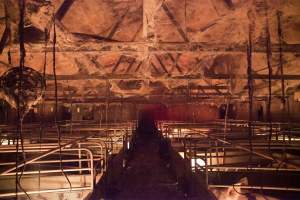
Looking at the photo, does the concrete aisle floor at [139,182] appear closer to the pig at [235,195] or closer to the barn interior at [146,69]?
the barn interior at [146,69]

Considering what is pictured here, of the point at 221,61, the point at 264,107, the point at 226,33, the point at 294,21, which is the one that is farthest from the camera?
the point at 264,107

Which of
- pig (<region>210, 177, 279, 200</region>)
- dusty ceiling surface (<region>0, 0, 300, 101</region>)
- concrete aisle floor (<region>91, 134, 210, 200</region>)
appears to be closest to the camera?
pig (<region>210, 177, 279, 200</region>)

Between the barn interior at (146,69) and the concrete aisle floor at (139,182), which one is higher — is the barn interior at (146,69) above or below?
above

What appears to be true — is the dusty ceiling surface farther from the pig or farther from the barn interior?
the pig

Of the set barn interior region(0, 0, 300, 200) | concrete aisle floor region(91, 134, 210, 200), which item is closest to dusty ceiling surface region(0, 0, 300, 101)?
barn interior region(0, 0, 300, 200)

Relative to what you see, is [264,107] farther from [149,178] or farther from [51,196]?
[51,196]

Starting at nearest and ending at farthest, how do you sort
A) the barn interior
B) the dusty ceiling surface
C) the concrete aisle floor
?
the barn interior, the dusty ceiling surface, the concrete aisle floor

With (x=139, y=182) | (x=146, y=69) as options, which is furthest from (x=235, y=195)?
(x=146, y=69)

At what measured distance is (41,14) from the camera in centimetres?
609

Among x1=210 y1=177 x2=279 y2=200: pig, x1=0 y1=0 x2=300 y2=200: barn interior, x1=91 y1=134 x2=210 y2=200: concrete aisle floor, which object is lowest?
x1=91 y1=134 x2=210 y2=200: concrete aisle floor

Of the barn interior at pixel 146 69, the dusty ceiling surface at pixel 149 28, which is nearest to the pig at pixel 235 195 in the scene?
the barn interior at pixel 146 69

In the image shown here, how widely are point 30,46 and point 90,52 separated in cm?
135

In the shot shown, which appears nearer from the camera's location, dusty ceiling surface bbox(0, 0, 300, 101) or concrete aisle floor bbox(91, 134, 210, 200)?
dusty ceiling surface bbox(0, 0, 300, 101)

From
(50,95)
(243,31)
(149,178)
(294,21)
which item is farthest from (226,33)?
(50,95)
